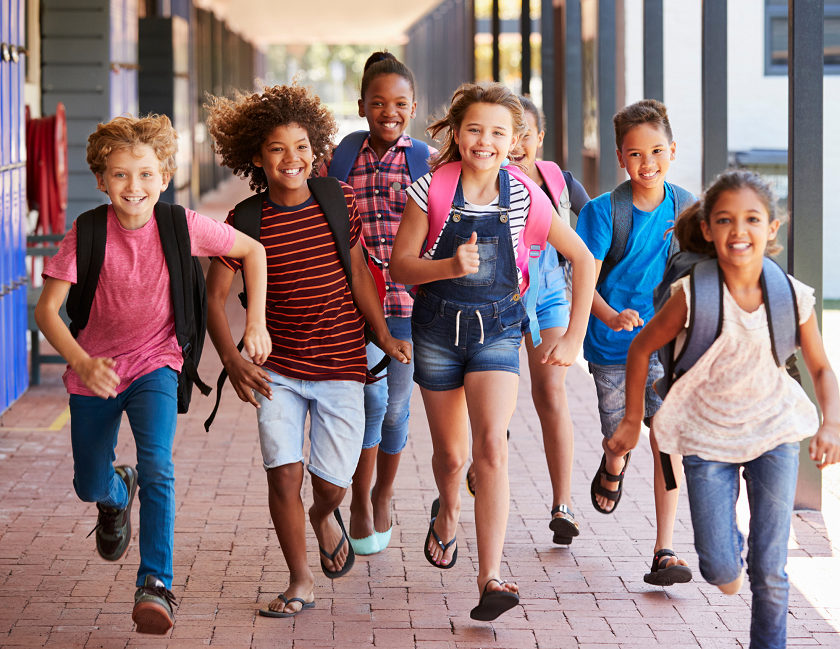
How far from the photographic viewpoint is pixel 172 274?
11.0 feet

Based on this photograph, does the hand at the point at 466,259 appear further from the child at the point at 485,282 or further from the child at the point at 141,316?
the child at the point at 141,316

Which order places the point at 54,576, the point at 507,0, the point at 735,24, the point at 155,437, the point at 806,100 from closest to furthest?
the point at 155,437
the point at 54,576
the point at 806,100
the point at 735,24
the point at 507,0

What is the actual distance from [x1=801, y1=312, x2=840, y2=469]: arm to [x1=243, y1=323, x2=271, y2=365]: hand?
157cm

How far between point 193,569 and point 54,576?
20.1 inches

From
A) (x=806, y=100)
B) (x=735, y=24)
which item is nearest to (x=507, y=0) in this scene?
(x=735, y=24)

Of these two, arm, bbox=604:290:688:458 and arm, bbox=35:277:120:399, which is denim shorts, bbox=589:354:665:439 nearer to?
arm, bbox=604:290:688:458

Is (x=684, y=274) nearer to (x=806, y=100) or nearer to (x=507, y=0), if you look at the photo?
(x=806, y=100)

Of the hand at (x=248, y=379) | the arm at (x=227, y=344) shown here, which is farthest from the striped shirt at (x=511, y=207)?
the hand at (x=248, y=379)

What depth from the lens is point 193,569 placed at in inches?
162

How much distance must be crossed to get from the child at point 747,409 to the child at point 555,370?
1.24 m

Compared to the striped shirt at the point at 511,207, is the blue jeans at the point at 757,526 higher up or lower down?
lower down

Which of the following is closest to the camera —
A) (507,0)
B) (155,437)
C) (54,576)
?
(155,437)

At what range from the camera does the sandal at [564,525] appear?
4277 millimetres

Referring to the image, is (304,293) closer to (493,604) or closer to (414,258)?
(414,258)
